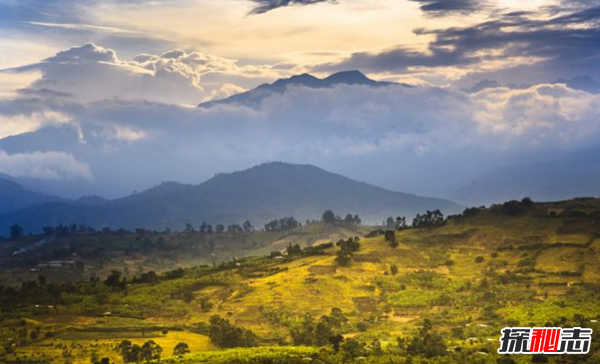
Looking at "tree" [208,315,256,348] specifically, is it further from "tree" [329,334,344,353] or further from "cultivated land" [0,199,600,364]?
"tree" [329,334,344,353]

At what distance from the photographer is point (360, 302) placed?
150125 millimetres

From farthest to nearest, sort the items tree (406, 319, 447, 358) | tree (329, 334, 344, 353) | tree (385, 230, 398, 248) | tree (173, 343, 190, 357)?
tree (385, 230, 398, 248) → tree (173, 343, 190, 357) → tree (329, 334, 344, 353) → tree (406, 319, 447, 358)

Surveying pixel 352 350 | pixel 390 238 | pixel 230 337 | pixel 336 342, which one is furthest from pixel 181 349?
pixel 390 238

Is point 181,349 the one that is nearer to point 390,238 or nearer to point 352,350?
point 352,350

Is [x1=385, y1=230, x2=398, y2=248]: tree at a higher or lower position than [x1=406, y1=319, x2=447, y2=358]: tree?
higher

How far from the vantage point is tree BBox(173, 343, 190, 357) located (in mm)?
106950

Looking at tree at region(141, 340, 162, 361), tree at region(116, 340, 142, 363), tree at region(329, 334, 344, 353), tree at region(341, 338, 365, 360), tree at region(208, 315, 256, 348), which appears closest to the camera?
tree at region(341, 338, 365, 360)

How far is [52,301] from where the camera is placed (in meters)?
148

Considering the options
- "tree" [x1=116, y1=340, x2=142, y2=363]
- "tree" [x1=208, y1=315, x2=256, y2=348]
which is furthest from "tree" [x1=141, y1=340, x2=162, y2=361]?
"tree" [x1=208, y1=315, x2=256, y2=348]

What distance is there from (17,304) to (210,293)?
39076 mm

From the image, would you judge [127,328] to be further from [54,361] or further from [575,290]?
[575,290]

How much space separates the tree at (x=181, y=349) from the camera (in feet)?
351

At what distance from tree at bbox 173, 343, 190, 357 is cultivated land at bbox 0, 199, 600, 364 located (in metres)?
2.11

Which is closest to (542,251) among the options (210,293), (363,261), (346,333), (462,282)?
(462,282)
